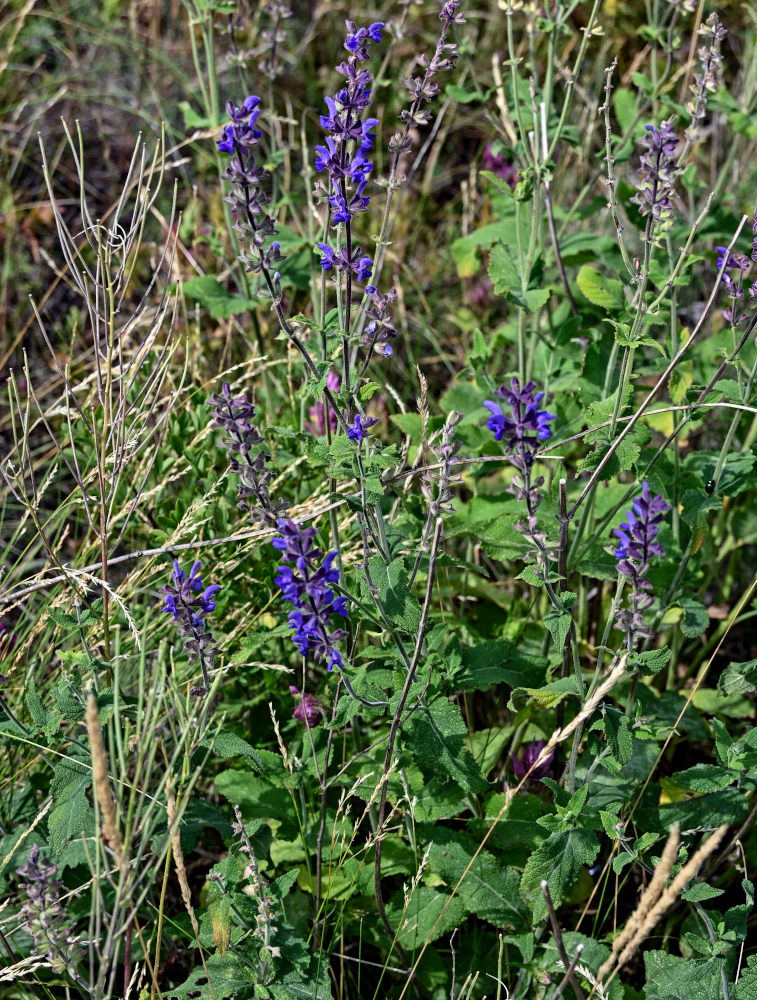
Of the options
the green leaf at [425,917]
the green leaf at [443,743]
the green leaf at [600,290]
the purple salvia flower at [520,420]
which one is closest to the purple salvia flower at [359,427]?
the purple salvia flower at [520,420]

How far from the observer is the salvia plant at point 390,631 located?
76.3 inches

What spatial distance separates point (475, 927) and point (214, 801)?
2.76ft

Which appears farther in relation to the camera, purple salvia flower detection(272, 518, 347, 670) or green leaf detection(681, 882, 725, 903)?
green leaf detection(681, 882, 725, 903)

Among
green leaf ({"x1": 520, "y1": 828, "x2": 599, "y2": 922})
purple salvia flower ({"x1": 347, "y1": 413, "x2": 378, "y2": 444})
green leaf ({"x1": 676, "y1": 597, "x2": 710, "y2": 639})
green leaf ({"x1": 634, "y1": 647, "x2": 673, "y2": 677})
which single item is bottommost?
green leaf ({"x1": 520, "y1": 828, "x2": 599, "y2": 922})

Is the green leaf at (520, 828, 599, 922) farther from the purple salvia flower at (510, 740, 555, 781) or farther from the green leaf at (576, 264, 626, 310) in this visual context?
the green leaf at (576, 264, 626, 310)

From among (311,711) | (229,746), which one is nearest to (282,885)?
(229,746)

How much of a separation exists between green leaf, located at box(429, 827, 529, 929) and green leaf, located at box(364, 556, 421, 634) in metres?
0.62

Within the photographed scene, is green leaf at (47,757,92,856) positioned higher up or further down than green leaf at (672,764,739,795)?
higher up

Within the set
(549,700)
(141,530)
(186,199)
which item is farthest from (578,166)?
(549,700)

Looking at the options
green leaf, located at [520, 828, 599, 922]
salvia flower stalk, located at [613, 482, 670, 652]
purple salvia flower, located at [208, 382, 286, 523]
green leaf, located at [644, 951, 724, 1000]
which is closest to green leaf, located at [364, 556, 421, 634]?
purple salvia flower, located at [208, 382, 286, 523]

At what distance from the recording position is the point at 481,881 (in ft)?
7.72

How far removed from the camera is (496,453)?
301 centimetres

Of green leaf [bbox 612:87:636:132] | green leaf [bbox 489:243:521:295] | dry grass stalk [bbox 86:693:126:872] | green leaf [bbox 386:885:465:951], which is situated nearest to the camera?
dry grass stalk [bbox 86:693:126:872]

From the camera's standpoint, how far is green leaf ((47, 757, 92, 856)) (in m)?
1.99
